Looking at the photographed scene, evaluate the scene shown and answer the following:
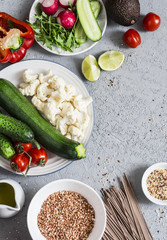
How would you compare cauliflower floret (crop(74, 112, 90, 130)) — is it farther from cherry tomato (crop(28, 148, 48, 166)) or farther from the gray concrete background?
cherry tomato (crop(28, 148, 48, 166))

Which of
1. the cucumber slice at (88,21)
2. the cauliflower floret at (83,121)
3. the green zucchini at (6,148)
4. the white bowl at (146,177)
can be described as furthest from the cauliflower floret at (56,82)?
the white bowl at (146,177)

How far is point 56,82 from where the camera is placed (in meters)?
2.04

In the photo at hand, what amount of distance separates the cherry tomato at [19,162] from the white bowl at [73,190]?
19cm

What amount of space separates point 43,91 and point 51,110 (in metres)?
0.15

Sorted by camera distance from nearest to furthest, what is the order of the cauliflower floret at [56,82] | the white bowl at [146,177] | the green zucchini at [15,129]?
the green zucchini at [15,129]
the cauliflower floret at [56,82]
the white bowl at [146,177]

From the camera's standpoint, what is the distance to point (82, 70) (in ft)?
7.18

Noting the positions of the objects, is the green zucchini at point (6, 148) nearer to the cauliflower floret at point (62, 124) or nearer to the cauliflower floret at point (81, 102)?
the cauliflower floret at point (62, 124)

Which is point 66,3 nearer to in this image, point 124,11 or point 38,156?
point 124,11

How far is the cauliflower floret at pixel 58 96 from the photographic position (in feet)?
6.63

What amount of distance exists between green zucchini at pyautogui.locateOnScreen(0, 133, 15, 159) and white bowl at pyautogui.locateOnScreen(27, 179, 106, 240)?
0.99 feet

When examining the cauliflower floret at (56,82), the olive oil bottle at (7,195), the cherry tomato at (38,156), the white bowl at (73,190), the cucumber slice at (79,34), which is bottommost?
the white bowl at (73,190)

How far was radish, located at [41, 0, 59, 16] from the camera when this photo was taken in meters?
2.09

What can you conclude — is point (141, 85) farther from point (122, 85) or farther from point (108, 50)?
point (108, 50)

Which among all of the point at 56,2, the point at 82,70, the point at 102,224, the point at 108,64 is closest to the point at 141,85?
the point at 108,64
